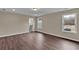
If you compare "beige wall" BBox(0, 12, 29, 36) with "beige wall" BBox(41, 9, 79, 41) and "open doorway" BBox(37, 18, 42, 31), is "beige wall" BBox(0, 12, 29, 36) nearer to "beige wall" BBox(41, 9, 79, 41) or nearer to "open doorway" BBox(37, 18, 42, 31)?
"open doorway" BBox(37, 18, 42, 31)

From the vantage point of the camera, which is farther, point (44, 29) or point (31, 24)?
point (31, 24)

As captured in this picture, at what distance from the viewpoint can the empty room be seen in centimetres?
499

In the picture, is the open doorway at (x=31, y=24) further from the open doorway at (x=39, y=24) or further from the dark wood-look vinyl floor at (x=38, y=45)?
the dark wood-look vinyl floor at (x=38, y=45)

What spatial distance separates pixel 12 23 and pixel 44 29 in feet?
11.3

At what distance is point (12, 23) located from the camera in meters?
8.01

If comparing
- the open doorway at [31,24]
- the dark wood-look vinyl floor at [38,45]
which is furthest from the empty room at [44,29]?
the open doorway at [31,24]

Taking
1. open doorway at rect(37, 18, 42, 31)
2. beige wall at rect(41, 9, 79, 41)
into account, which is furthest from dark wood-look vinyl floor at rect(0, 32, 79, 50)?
open doorway at rect(37, 18, 42, 31)

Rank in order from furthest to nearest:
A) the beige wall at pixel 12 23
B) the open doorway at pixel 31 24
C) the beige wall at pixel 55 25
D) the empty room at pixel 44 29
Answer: the open doorway at pixel 31 24 < the beige wall at pixel 12 23 < the beige wall at pixel 55 25 < the empty room at pixel 44 29

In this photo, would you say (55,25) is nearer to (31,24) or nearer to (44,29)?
(44,29)

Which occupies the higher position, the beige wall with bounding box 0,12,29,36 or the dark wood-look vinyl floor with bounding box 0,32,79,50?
the beige wall with bounding box 0,12,29,36

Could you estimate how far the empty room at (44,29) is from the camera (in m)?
4.99

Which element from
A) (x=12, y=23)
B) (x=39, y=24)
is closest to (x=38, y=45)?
(x=12, y=23)
